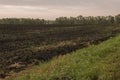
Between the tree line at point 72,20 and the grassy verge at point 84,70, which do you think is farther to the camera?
the tree line at point 72,20

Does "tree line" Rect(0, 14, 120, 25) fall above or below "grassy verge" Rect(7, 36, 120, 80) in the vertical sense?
below

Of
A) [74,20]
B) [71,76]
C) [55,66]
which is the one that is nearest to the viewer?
[71,76]

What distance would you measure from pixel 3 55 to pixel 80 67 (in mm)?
7174

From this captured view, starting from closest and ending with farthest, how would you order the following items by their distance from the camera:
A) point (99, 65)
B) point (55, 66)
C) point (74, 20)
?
point (99, 65)
point (55, 66)
point (74, 20)

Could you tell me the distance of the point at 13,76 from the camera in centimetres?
1297

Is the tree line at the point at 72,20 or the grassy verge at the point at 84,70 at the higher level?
the grassy verge at the point at 84,70

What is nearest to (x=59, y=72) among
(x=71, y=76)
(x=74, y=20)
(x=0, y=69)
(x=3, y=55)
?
(x=71, y=76)

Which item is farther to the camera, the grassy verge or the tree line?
the tree line

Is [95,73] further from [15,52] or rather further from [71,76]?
[15,52]

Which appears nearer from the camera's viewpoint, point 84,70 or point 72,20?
point 84,70

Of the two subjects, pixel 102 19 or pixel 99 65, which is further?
pixel 102 19

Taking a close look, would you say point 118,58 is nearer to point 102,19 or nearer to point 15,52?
point 15,52

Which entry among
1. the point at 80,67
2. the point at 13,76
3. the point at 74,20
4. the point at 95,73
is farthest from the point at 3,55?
the point at 74,20

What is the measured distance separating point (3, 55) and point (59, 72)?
23.9 ft
